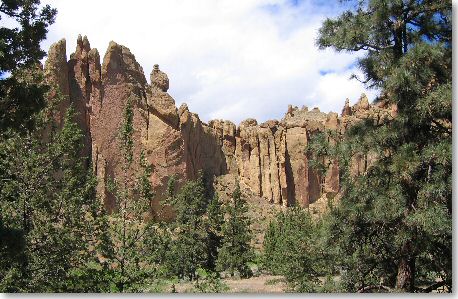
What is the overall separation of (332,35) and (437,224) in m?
3.49

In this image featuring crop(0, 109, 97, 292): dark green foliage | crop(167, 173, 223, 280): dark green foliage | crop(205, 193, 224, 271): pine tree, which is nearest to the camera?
crop(0, 109, 97, 292): dark green foliage

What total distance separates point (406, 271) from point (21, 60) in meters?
7.74

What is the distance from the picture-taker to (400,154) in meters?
7.33

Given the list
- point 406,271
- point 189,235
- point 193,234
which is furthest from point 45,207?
point 193,234

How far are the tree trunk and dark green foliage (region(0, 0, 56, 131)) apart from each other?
6.88 m

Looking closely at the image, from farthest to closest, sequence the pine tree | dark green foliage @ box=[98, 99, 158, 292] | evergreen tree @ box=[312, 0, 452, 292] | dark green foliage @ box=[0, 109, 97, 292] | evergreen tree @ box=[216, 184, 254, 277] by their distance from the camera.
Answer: the pine tree, evergreen tree @ box=[216, 184, 254, 277], dark green foliage @ box=[98, 99, 158, 292], dark green foliage @ box=[0, 109, 97, 292], evergreen tree @ box=[312, 0, 452, 292]

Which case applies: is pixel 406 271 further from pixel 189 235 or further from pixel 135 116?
pixel 135 116

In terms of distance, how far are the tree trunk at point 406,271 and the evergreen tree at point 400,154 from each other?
0.02 m

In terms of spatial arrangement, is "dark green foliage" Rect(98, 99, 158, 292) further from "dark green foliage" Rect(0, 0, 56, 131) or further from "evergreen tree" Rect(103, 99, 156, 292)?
"dark green foliage" Rect(0, 0, 56, 131)

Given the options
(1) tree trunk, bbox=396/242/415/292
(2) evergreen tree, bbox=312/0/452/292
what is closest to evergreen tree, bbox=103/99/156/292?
(2) evergreen tree, bbox=312/0/452/292

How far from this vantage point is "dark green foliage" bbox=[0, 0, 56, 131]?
8.83m

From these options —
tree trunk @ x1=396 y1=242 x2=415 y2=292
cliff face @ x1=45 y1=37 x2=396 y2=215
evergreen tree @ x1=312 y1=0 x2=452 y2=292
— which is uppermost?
cliff face @ x1=45 y1=37 x2=396 y2=215

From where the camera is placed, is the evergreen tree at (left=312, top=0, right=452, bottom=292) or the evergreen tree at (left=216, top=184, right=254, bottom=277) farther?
the evergreen tree at (left=216, top=184, right=254, bottom=277)

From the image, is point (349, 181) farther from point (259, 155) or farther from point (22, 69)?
point (259, 155)
